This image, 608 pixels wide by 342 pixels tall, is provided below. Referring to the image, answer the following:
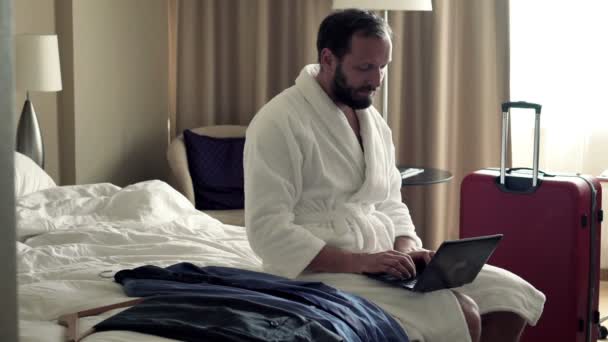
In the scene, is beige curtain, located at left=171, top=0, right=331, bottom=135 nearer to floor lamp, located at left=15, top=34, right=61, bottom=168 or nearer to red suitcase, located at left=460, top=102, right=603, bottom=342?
floor lamp, located at left=15, top=34, right=61, bottom=168

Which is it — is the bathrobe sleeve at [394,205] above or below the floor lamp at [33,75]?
below

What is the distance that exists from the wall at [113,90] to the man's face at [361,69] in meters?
2.27

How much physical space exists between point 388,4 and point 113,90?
1.54 meters

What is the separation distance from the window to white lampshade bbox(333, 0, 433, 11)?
2.51 feet

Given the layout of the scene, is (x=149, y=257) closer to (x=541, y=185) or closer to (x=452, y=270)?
(x=452, y=270)

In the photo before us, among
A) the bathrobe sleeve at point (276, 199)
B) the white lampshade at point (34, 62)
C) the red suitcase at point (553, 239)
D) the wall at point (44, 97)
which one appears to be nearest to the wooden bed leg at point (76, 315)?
the bathrobe sleeve at point (276, 199)

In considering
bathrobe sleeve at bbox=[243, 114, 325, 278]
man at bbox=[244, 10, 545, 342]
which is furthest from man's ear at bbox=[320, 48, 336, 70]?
bathrobe sleeve at bbox=[243, 114, 325, 278]

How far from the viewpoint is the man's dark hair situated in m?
2.29

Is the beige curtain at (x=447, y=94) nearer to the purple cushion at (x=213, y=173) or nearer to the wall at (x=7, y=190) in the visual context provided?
the purple cushion at (x=213, y=173)

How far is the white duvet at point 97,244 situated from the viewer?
2025mm

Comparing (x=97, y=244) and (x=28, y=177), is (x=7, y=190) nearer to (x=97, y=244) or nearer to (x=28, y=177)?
(x=97, y=244)

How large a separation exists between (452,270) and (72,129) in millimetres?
2710

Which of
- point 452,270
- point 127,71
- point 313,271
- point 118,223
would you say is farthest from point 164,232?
point 127,71

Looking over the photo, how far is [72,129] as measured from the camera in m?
4.33
